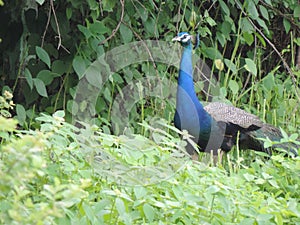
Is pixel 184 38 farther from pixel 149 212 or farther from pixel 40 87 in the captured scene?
pixel 149 212

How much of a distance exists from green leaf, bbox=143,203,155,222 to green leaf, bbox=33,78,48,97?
205cm

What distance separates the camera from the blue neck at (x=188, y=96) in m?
5.09

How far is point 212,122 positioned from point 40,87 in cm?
111

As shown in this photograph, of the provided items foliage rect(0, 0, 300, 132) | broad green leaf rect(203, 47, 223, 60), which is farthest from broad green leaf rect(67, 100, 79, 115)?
broad green leaf rect(203, 47, 223, 60)

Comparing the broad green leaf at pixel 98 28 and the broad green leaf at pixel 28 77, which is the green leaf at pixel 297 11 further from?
the broad green leaf at pixel 28 77

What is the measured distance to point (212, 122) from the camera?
511 centimetres

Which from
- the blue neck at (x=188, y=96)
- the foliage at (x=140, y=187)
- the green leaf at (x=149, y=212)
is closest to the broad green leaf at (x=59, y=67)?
the blue neck at (x=188, y=96)

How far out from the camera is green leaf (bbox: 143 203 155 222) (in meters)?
2.81

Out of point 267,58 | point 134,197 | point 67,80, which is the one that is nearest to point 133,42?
point 67,80

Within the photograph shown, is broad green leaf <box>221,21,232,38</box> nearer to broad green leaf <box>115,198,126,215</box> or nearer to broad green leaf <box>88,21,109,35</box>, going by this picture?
broad green leaf <box>88,21,109,35</box>

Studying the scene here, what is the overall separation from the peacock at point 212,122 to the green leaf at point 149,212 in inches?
85.0

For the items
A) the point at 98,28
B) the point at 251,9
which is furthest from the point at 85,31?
the point at 251,9

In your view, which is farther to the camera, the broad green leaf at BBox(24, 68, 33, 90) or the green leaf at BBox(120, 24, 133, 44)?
the green leaf at BBox(120, 24, 133, 44)

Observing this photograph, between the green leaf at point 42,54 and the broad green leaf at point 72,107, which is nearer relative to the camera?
the green leaf at point 42,54
